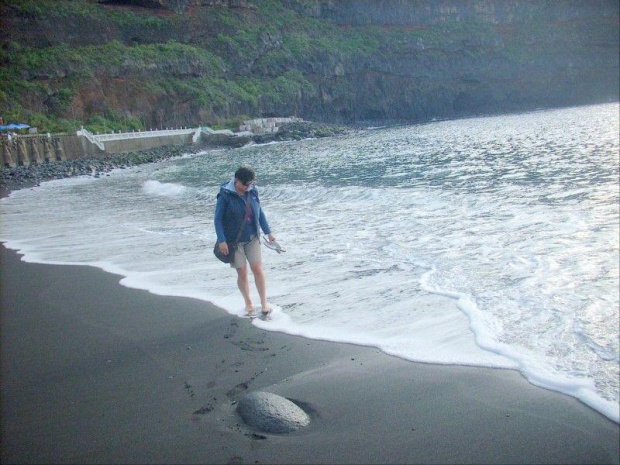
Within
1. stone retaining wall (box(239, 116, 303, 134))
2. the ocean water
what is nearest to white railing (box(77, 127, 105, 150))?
stone retaining wall (box(239, 116, 303, 134))

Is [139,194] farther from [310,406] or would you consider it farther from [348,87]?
[348,87]

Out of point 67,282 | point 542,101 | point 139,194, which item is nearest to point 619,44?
point 542,101

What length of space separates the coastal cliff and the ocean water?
41.6 meters

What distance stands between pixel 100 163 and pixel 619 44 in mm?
146553

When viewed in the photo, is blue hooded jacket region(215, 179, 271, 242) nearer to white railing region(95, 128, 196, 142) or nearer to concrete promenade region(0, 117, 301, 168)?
concrete promenade region(0, 117, 301, 168)

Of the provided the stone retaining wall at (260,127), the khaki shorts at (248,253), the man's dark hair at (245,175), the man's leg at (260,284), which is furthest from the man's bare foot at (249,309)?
the stone retaining wall at (260,127)

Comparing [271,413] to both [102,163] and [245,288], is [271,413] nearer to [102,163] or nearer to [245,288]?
[245,288]

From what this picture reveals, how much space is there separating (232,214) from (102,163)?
3478 cm

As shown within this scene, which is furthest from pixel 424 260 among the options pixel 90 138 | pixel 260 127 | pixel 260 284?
pixel 260 127

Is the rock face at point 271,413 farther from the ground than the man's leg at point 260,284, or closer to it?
closer to it

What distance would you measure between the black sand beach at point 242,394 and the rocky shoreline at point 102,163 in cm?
2353

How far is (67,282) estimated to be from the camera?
25.9ft

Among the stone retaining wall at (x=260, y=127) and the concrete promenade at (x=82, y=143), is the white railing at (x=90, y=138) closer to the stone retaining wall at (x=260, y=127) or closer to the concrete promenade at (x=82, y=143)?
the concrete promenade at (x=82, y=143)

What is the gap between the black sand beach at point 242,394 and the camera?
3.41 metres
